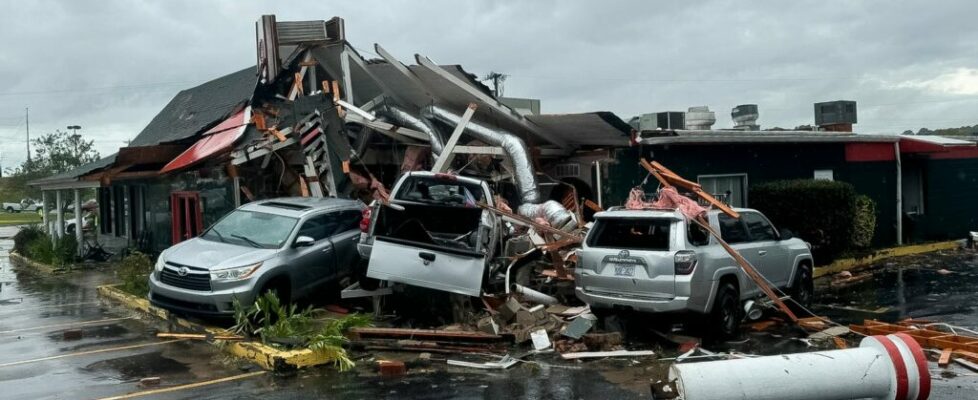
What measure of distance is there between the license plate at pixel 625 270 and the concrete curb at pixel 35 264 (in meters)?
16.3

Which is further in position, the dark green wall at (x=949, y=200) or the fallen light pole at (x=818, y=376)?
the dark green wall at (x=949, y=200)

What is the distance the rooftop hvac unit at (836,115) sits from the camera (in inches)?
880

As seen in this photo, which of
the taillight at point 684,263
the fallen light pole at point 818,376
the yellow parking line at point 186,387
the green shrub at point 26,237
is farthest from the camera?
the green shrub at point 26,237

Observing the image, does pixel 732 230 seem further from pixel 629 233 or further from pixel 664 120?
pixel 664 120

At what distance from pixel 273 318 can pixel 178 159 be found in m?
7.60

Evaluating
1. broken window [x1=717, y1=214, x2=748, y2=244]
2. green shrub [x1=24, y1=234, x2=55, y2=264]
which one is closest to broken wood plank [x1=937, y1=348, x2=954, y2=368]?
broken window [x1=717, y1=214, x2=748, y2=244]

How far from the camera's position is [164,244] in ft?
67.8

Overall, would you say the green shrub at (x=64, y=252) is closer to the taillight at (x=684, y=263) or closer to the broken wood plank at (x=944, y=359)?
the taillight at (x=684, y=263)

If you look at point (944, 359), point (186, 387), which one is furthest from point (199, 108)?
point (944, 359)

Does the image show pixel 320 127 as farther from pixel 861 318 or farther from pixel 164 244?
pixel 861 318

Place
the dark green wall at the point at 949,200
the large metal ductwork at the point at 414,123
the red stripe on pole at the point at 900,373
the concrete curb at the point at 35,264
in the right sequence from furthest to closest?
the dark green wall at the point at 949,200 < the concrete curb at the point at 35,264 < the large metal ductwork at the point at 414,123 < the red stripe on pole at the point at 900,373

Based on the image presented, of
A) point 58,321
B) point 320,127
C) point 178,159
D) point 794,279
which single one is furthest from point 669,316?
point 178,159

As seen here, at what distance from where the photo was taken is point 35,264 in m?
22.5

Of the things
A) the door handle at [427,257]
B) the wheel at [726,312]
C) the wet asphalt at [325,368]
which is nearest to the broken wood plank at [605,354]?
the wet asphalt at [325,368]
